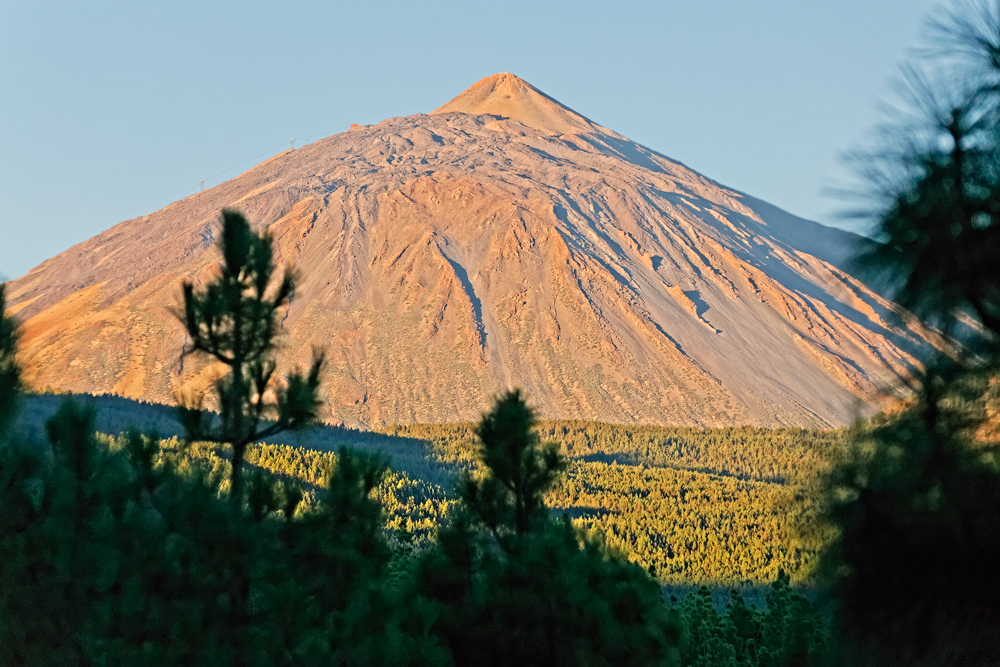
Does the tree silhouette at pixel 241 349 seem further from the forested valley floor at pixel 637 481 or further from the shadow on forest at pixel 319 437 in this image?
the shadow on forest at pixel 319 437

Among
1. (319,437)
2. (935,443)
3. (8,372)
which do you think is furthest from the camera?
(319,437)

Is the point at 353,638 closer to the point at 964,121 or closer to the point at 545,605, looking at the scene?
the point at 545,605

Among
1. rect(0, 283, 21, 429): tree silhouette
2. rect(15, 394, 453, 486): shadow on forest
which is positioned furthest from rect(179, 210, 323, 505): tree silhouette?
rect(15, 394, 453, 486): shadow on forest

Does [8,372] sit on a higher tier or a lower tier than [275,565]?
higher

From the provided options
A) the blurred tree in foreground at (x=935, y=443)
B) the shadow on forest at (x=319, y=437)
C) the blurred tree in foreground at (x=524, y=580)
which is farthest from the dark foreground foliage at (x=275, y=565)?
the shadow on forest at (x=319, y=437)

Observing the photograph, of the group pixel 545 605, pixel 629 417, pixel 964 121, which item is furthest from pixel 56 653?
pixel 629 417

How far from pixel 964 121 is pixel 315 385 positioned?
10.5 meters

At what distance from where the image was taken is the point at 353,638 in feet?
46.2

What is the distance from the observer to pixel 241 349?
15195 millimetres

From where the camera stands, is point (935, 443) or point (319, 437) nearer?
point (935, 443)

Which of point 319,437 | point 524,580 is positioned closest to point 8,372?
point 524,580

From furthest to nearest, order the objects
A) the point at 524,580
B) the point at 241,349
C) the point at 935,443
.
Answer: the point at 241,349, the point at 524,580, the point at 935,443

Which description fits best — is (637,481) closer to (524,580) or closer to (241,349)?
(524,580)

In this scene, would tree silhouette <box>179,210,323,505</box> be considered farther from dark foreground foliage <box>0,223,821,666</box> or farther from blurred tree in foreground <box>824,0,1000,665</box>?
blurred tree in foreground <box>824,0,1000,665</box>
